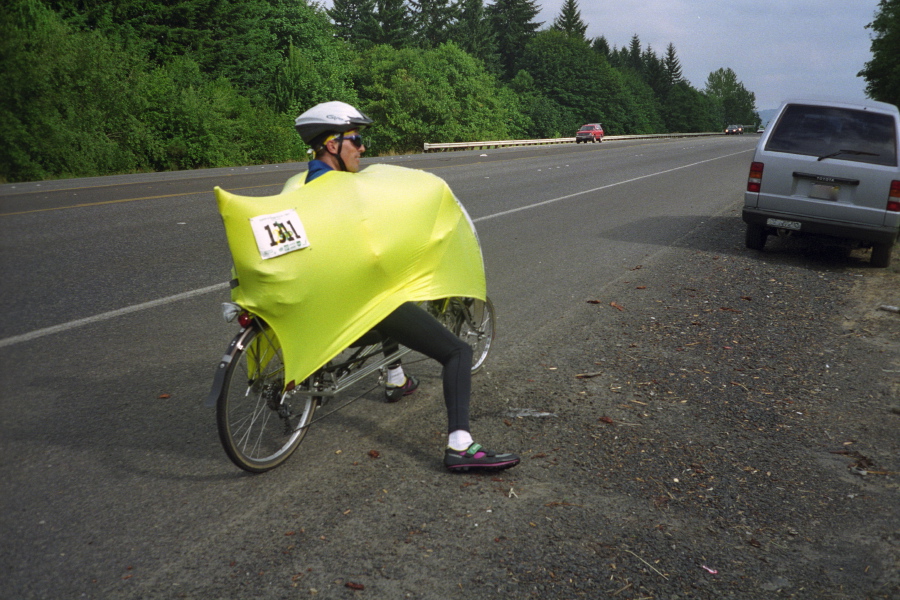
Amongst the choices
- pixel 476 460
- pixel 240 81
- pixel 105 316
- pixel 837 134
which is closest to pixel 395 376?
pixel 476 460

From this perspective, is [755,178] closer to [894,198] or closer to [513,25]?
[894,198]

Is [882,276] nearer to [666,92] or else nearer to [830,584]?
[830,584]

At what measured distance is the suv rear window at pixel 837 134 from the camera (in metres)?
9.27

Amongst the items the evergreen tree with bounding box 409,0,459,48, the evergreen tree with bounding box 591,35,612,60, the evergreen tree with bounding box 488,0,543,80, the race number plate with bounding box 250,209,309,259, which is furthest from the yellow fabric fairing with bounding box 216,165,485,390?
the evergreen tree with bounding box 591,35,612,60

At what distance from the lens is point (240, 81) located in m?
43.4

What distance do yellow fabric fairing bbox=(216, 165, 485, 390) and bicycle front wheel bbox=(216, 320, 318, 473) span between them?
185 mm

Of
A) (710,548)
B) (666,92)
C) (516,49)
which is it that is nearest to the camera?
(710,548)

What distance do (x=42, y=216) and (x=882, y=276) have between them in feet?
38.5

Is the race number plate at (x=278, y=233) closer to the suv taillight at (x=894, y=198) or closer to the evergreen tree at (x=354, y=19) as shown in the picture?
the suv taillight at (x=894, y=198)

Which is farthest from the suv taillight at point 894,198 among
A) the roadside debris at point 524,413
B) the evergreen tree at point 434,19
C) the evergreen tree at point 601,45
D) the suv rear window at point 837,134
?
the evergreen tree at point 601,45

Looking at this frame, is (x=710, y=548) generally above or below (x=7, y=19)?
below

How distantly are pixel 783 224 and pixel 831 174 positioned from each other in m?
0.79

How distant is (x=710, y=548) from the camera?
3.25 m

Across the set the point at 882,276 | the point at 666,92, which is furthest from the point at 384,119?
the point at 666,92
